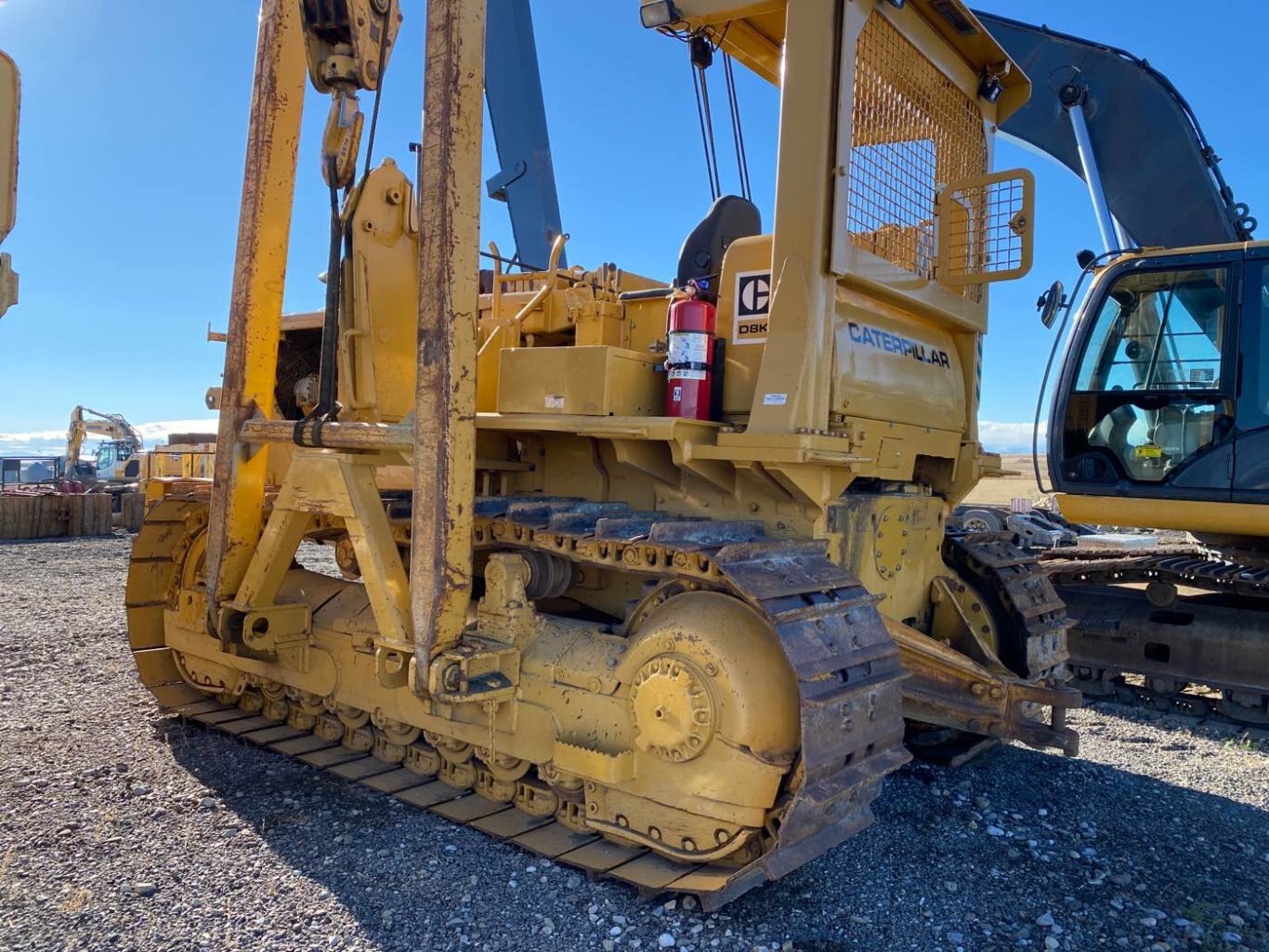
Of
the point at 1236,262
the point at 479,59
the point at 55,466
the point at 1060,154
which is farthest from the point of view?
the point at 55,466

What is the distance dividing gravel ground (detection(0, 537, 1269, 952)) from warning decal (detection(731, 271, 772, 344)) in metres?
2.15

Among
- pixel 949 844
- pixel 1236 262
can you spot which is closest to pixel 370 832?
pixel 949 844

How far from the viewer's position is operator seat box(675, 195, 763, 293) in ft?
14.8

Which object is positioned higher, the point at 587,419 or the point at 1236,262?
the point at 1236,262

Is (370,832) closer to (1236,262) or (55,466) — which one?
(1236,262)

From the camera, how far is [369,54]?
12.8 feet

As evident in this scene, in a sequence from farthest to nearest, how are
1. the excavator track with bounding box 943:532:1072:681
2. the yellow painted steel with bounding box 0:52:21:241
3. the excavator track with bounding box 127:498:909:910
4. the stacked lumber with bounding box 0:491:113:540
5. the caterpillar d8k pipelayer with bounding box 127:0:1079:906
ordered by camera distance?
the stacked lumber with bounding box 0:491:113:540
the excavator track with bounding box 943:532:1072:681
the caterpillar d8k pipelayer with bounding box 127:0:1079:906
the excavator track with bounding box 127:498:909:910
the yellow painted steel with bounding box 0:52:21:241

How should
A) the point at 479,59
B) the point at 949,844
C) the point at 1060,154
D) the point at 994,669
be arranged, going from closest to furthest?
the point at 479,59 < the point at 949,844 < the point at 994,669 < the point at 1060,154

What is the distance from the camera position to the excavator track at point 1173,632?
6062mm

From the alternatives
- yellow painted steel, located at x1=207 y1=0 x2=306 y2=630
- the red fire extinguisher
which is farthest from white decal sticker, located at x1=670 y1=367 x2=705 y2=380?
yellow painted steel, located at x1=207 y1=0 x2=306 y2=630

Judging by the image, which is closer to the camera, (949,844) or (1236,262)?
(949,844)

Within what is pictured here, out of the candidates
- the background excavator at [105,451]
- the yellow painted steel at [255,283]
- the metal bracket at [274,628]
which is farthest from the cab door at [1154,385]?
the background excavator at [105,451]

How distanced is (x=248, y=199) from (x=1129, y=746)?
5.72 m

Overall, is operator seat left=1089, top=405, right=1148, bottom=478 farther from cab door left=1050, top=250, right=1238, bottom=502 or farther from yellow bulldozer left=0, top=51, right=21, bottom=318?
yellow bulldozer left=0, top=51, right=21, bottom=318
